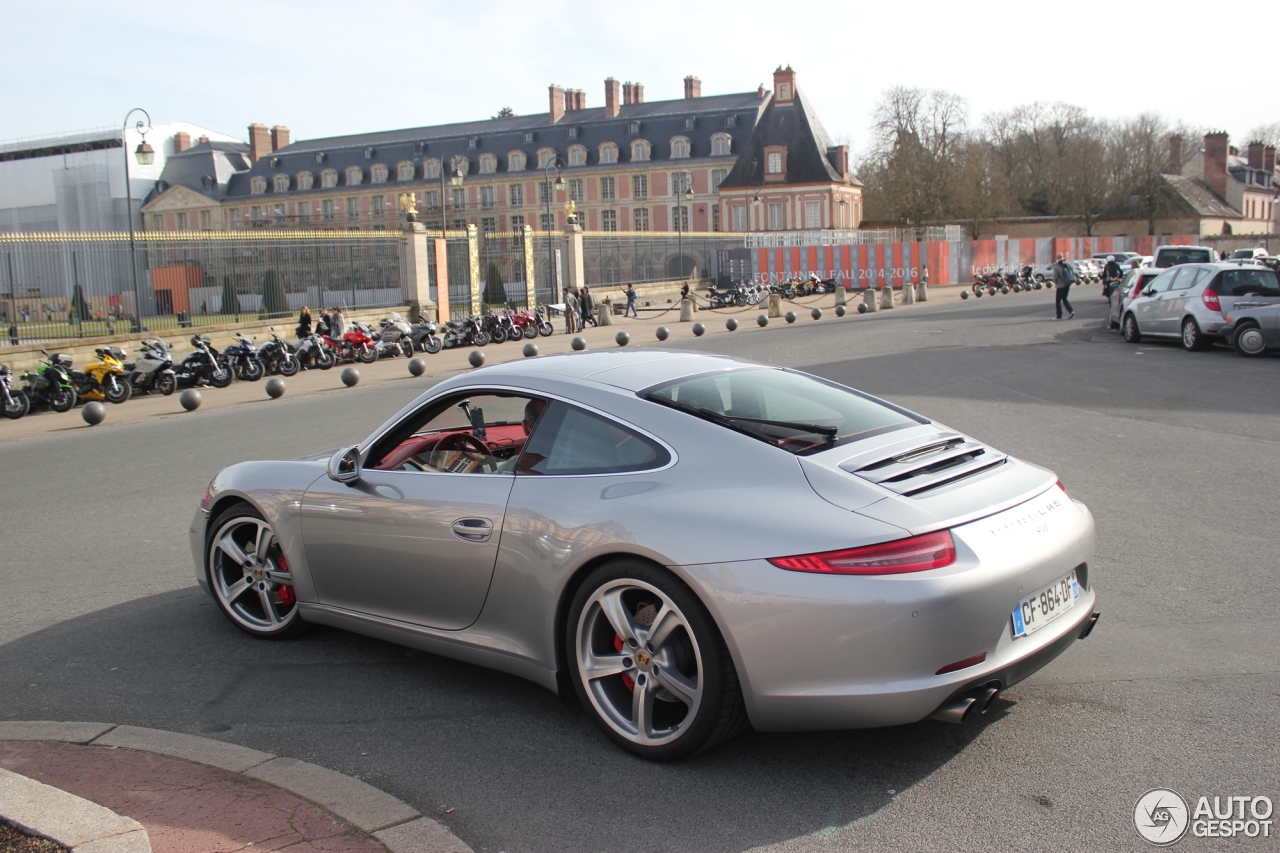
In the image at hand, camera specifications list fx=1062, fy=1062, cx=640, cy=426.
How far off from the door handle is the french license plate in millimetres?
1930

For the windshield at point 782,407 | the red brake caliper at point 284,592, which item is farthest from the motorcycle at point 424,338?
the windshield at point 782,407

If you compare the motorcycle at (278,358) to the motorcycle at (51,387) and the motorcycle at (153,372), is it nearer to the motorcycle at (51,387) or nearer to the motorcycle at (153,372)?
the motorcycle at (153,372)

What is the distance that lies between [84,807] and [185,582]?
3255 mm

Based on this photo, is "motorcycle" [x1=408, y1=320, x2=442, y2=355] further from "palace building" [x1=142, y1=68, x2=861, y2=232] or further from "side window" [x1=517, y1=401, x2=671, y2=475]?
"palace building" [x1=142, y1=68, x2=861, y2=232]

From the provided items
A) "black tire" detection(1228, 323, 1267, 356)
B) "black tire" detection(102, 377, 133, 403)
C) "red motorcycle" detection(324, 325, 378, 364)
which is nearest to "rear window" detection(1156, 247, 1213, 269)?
"black tire" detection(1228, 323, 1267, 356)

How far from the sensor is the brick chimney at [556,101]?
96.1 metres

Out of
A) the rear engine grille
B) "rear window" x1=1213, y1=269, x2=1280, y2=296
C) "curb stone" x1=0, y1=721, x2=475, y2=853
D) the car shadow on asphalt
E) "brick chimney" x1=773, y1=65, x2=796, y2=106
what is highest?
"brick chimney" x1=773, y1=65, x2=796, y2=106

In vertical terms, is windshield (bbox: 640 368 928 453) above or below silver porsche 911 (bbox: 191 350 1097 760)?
above

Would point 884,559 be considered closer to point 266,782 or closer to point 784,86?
point 266,782

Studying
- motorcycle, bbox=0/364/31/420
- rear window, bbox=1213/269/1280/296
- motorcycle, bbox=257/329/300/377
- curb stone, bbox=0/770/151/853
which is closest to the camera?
curb stone, bbox=0/770/151/853

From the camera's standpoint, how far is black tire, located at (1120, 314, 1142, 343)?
2172 centimetres

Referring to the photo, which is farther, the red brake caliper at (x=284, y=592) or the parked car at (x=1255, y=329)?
the parked car at (x=1255, y=329)

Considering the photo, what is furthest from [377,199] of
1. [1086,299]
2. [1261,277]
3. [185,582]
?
[185,582]

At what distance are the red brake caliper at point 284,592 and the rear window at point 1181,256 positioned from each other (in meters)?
27.5
